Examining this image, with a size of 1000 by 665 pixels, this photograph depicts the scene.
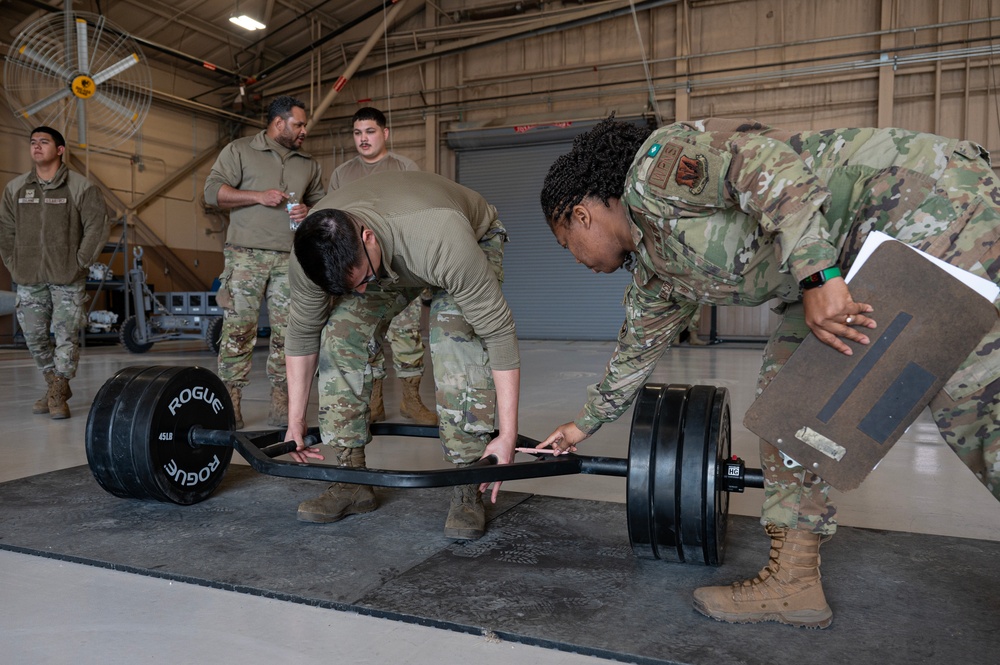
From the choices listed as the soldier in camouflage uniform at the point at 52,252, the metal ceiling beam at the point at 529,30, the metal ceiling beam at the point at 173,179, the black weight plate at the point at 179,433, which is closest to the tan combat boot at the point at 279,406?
the black weight plate at the point at 179,433

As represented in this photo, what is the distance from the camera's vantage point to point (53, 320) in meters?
4.43

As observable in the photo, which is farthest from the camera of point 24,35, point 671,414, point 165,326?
point 165,326

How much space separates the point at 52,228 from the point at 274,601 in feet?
11.9

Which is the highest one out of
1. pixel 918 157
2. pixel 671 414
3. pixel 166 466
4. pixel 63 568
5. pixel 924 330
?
pixel 918 157

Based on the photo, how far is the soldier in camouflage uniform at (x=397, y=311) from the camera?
188cm

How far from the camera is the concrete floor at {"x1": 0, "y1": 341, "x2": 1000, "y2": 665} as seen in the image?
4.78 feet

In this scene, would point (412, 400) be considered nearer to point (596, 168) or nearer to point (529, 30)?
point (596, 168)

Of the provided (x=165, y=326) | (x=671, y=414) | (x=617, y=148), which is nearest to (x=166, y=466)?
(x=671, y=414)

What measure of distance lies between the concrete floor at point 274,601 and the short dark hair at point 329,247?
79cm

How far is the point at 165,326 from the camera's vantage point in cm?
883

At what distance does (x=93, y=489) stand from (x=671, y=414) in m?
2.18

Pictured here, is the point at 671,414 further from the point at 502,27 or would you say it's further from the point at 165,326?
the point at 502,27

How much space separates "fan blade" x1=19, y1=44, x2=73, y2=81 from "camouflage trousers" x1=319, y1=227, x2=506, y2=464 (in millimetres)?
5608

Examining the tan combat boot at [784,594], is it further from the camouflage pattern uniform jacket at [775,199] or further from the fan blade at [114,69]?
the fan blade at [114,69]
